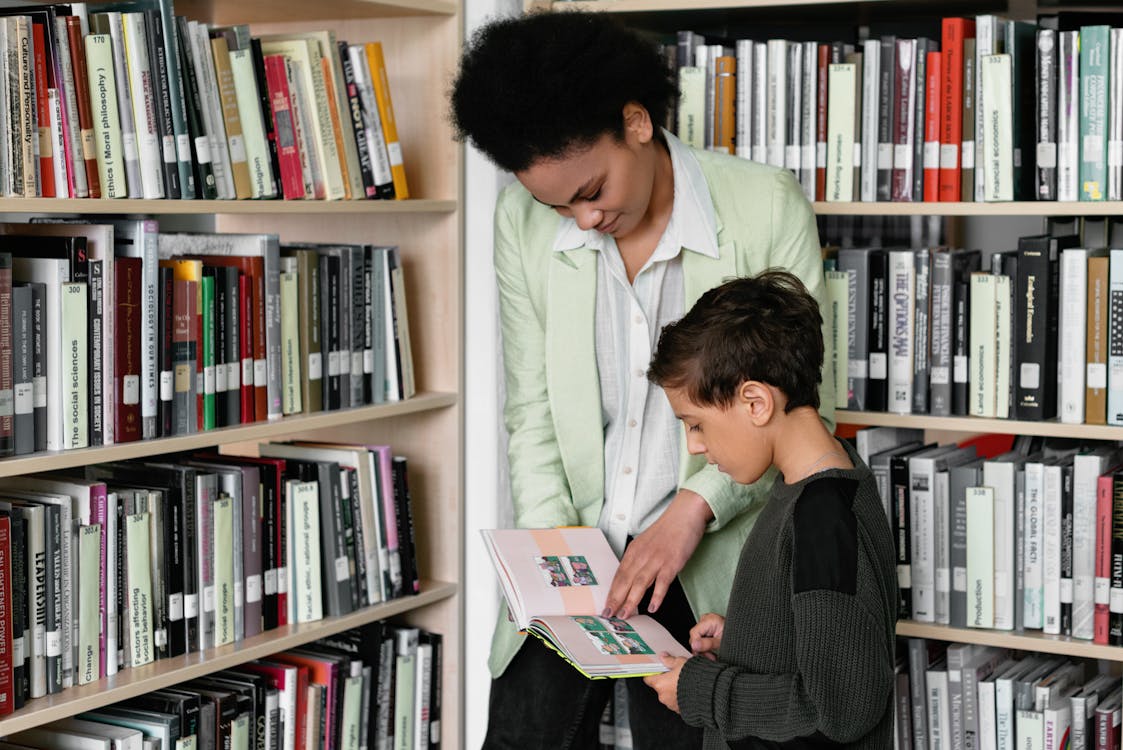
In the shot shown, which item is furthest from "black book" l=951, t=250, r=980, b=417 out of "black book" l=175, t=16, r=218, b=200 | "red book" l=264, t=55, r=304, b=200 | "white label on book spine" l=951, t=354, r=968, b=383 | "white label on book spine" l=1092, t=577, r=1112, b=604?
"black book" l=175, t=16, r=218, b=200

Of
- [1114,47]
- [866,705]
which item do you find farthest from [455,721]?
[1114,47]

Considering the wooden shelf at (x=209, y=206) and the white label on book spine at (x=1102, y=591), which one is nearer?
the wooden shelf at (x=209, y=206)

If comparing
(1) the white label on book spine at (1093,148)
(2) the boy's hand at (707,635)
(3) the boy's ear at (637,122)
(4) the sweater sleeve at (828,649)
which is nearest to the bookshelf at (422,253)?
(3) the boy's ear at (637,122)

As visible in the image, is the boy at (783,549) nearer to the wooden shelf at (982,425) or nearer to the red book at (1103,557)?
the wooden shelf at (982,425)

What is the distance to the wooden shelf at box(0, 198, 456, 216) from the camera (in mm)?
1688

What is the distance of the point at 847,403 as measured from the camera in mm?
2295

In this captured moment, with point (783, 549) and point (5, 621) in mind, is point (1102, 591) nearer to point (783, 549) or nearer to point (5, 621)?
point (783, 549)

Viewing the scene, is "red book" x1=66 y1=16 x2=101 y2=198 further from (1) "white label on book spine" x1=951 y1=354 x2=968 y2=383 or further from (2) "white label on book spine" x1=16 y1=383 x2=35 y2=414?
(1) "white label on book spine" x1=951 y1=354 x2=968 y2=383

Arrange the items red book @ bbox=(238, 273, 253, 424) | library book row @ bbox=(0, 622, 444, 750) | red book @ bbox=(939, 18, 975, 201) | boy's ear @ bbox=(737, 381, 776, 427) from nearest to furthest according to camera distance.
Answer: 1. boy's ear @ bbox=(737, 381, 776, 427)
2. library book row @ bbox=(0, 622, 444, 750)
3. red book @ bbox=(238, 273, 253, 424)
4. red book @ bbox=(939, 18, 975, 201)

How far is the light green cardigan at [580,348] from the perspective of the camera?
6.03ft

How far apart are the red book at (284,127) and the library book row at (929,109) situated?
670 mm

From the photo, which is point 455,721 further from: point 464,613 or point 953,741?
point 953,741

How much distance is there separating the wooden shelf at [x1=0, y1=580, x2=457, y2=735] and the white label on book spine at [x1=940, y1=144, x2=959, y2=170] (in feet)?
3.77

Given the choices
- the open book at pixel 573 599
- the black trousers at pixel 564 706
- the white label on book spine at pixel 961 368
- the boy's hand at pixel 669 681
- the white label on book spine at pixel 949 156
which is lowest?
the black trousers at pixel 564 706
